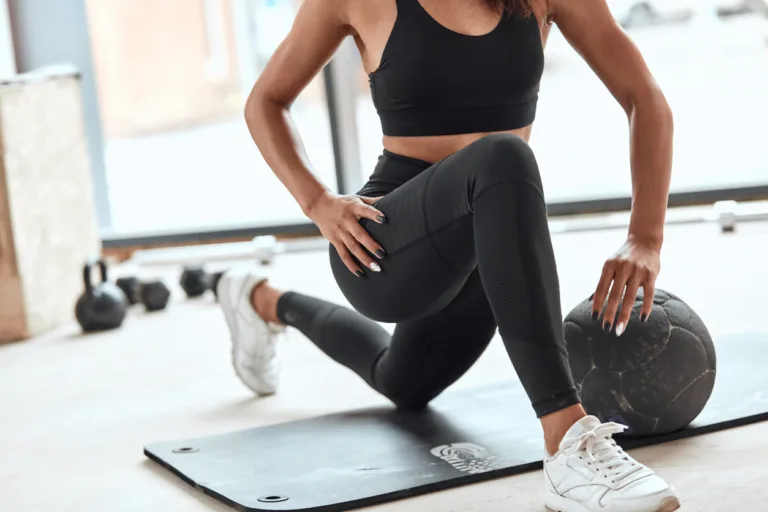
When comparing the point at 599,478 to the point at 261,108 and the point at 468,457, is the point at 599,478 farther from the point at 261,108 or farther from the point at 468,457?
the point at 261,108

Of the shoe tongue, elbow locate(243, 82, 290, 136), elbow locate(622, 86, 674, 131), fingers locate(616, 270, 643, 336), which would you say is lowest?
the shoe tongue

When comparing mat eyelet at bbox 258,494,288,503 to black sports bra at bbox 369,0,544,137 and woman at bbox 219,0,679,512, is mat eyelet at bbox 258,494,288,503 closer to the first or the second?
woman at bbox 219,0,679,512

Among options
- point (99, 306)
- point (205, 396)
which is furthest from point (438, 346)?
point (99, 306)

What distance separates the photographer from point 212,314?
317 centimetres

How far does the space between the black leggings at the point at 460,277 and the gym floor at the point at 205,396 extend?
22 centimetres

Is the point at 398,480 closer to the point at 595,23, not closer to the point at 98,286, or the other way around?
the point at 595,23

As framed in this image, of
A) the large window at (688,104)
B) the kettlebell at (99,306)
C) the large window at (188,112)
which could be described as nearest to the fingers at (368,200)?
A: the kettlebell at (99,306)

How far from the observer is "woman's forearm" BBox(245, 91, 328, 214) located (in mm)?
1729

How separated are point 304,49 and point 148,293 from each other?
1652 mm

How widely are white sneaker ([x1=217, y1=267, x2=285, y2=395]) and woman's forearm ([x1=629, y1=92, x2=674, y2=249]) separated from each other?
2.79 ft

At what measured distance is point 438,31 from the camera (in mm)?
1648

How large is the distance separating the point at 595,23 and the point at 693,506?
71 cm

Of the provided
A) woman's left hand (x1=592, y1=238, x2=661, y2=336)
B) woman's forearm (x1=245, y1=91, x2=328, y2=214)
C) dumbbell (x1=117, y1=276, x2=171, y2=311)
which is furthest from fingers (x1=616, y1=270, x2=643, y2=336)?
dumbbell (x1=117, y1=276, x2=171, y2=311)

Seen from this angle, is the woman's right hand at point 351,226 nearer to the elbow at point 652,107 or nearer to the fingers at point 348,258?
the fingers at point 348,258
